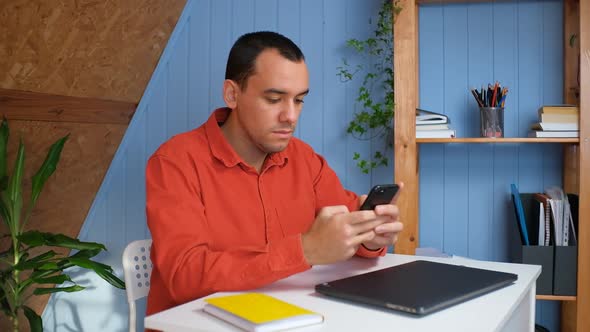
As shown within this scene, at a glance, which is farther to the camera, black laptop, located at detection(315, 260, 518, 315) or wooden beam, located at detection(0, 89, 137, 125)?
wooden beam, located at detection(0, 89, 137, 125)

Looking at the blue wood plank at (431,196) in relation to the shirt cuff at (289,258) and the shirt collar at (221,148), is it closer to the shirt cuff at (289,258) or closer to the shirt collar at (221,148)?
the shirt collar at (221,148)

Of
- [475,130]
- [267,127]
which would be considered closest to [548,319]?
[475,130]

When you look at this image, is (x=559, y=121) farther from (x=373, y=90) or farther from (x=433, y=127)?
(x=373, y=90)

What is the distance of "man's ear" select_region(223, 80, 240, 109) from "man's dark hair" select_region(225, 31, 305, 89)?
0.07ft

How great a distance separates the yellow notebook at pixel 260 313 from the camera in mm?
1104

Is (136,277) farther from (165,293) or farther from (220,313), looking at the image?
(220,313)

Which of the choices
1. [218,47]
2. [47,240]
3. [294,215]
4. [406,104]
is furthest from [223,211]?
[218,47]

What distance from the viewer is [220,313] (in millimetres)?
1196

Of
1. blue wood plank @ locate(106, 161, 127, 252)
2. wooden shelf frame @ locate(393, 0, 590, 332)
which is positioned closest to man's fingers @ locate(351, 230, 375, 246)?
wooden shelf frame @ locate(393, 0, 590, 332)

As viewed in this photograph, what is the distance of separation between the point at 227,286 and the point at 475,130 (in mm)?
1846

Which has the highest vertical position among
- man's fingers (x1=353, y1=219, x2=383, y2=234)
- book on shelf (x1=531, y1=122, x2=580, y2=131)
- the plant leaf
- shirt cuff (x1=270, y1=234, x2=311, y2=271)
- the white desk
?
book on shelf (x1=531, y1=122, x2=580, y2=131)

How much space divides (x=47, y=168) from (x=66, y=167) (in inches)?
12.1

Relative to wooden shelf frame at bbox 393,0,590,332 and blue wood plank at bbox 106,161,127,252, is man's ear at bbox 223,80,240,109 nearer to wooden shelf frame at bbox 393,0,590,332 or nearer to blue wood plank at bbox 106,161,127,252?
wooden shelf frame at bbox 393,0,590,332

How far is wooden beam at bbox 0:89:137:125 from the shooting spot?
8.67 feet
